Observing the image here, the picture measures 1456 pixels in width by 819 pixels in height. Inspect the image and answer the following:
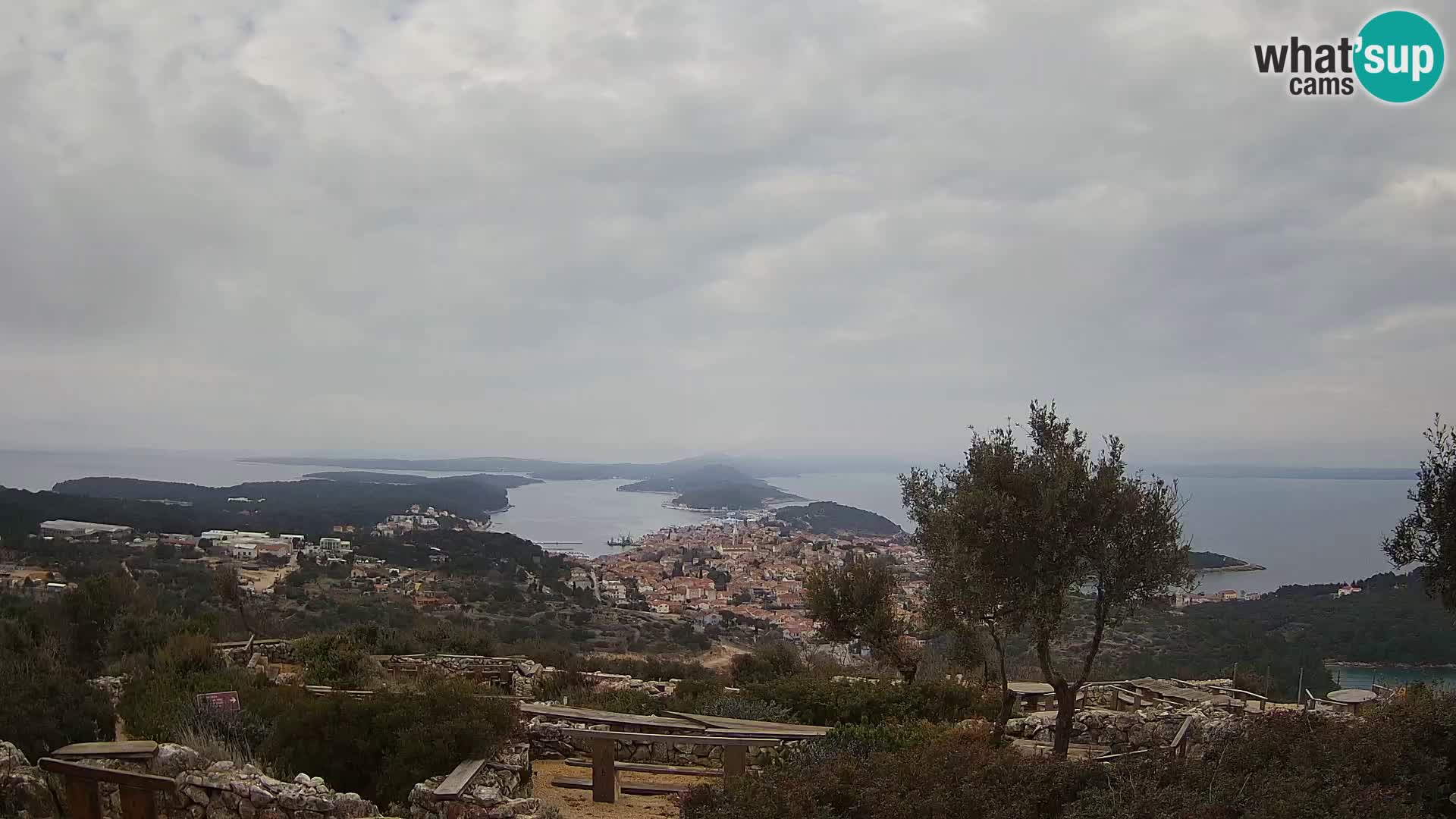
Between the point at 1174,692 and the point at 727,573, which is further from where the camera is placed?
the point at 727,573

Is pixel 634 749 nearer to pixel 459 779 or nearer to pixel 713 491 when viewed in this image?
pixel 459 779

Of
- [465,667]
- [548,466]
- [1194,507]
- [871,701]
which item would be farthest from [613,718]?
[548,466]

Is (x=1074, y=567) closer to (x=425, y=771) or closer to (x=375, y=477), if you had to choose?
(x=425, y=771)

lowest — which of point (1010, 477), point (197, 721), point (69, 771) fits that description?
point (197, 721)

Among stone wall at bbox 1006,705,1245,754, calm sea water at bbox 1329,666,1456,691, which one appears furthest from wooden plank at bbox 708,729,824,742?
calm sea water at bbox 1329,666,1456,691

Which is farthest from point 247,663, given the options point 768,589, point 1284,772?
point 768,589

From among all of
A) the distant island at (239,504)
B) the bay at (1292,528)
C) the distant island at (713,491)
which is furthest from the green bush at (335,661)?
the distant island at (713,491)
